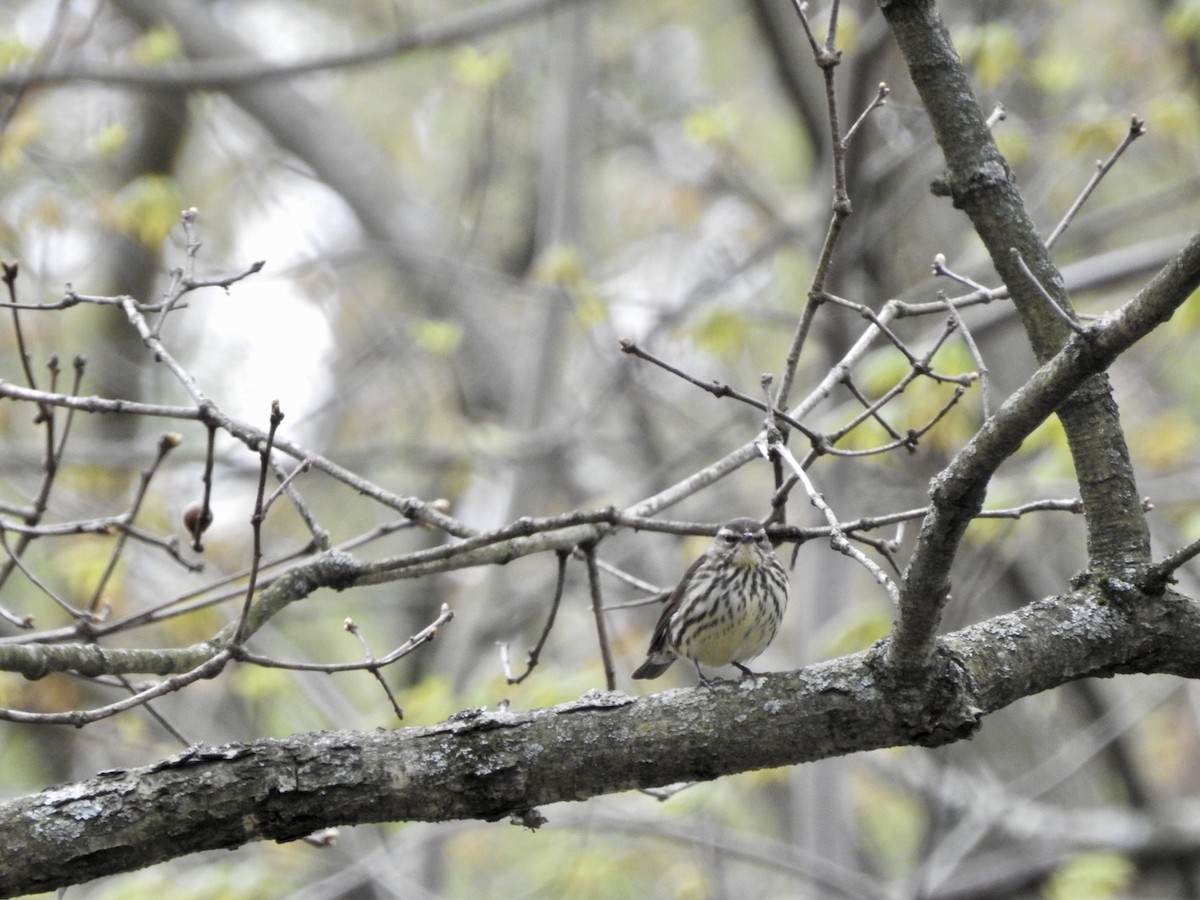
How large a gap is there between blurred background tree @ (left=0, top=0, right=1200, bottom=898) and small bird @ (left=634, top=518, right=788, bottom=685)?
1018 millimetres

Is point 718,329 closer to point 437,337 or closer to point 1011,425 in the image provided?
point 437,337

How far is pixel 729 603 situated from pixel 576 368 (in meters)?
8.11

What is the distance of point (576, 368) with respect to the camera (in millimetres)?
12781

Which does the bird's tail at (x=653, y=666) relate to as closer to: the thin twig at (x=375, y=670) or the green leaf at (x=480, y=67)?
the thin twig at (x=375, y=670)

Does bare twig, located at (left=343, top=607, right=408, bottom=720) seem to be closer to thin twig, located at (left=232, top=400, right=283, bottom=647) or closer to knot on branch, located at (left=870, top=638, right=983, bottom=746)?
thin twig, located at (left=232, top=400, right=283, bottom=647)

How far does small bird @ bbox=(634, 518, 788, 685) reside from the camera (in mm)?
4832

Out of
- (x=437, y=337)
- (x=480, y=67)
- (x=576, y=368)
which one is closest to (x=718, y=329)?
(x=437, y=337)

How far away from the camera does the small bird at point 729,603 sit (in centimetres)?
483

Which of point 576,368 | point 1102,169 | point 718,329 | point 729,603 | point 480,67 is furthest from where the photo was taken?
point 576,368

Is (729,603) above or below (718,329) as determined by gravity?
below

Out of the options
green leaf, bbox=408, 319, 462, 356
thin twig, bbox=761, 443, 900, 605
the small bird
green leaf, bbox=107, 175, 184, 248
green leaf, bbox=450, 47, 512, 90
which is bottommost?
thin twig, bbox=761, 443, 900, 605

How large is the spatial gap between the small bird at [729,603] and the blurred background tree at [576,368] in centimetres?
102

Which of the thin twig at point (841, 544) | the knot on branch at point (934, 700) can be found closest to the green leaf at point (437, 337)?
the thin twig at point (841, 544)

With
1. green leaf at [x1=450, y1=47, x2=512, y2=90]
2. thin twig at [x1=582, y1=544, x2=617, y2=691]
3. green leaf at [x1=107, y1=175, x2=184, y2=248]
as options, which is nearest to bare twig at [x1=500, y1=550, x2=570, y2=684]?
thin twig at [x1=582, y1=544, x2=617, y2=691]
